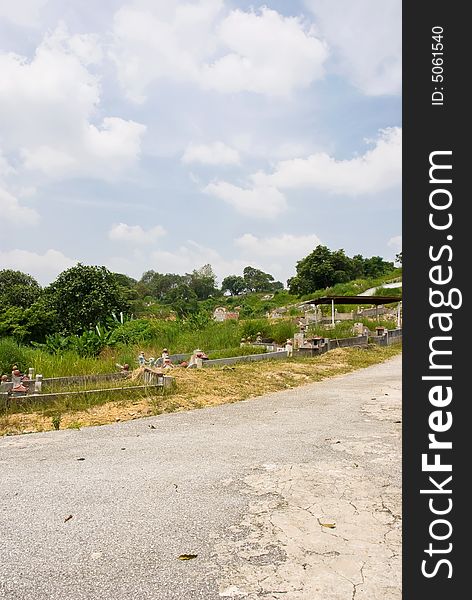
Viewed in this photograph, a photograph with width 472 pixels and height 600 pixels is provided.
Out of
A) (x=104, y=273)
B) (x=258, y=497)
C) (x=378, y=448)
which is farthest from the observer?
(x=104, y=273)

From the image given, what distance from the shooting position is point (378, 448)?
4.90 meters

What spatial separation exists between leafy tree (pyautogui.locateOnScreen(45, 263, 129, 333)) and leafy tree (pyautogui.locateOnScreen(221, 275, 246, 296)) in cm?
5379

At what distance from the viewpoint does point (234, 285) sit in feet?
249

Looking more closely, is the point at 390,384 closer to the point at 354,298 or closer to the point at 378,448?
the point at 378,448

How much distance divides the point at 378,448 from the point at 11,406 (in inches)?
195

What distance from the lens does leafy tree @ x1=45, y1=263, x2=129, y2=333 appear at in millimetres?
21484

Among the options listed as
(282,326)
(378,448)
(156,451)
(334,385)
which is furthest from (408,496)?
(282,326)

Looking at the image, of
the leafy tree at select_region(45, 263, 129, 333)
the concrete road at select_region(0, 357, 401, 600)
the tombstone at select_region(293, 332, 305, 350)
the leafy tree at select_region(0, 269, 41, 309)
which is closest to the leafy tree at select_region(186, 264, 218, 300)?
the leafy tree at select_region(0, 269, 41, 309)

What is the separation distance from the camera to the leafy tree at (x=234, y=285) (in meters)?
75.9

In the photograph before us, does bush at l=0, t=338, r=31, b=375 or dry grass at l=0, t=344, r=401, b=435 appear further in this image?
bush at l=0, t=338, r=31, b=375

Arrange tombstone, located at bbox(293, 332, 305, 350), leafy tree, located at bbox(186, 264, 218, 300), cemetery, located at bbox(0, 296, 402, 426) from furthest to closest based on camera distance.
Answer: leafy tree, located at bbox(186, 264, 218, 300)
tombstone, located at bbox(293, 332, 305, 350)
cemetery, located at bbox(0, 296, 402, 426)

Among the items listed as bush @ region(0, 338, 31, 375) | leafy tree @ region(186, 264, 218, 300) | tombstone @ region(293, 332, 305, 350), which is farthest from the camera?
leafy tree @ region(186, 264, 218, 300)

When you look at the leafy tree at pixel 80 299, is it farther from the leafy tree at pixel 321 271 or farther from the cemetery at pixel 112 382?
the leafy tree at pixel 321 271

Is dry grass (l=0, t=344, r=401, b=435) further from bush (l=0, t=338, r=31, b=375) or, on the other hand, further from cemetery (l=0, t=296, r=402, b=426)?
bush (l=0, t=338, r=31, b=375)
